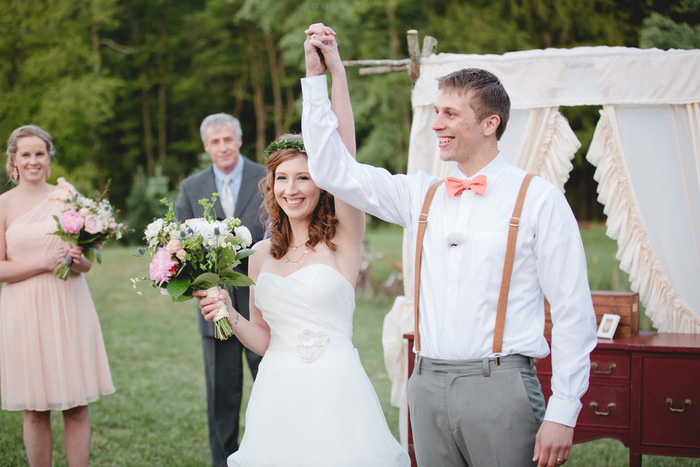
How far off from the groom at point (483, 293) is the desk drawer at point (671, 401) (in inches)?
79.2

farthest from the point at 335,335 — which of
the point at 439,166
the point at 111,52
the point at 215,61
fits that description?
the point at 111,52

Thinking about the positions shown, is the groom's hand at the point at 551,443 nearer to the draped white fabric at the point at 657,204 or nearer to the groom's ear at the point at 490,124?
the groom's ear at the point at 490,124

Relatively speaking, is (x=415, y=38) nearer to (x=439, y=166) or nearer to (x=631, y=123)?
(x=439, y=166)

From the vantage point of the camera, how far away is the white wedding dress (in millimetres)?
3043

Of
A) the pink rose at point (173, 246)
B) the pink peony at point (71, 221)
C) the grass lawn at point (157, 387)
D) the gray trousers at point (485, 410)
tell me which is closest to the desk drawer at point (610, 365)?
the grass lawn at point (157, 387)

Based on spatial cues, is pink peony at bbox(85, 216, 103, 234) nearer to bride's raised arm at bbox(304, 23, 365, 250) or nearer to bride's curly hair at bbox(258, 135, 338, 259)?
bride's curly hair at bbox(258, 135, 338, 259)

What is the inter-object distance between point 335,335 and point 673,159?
2781 mm

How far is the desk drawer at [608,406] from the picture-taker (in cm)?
445

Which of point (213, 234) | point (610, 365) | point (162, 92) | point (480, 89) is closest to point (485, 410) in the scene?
point (480, 89)

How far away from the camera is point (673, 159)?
4.80 m

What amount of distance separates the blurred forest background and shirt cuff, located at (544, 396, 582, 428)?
899 cm

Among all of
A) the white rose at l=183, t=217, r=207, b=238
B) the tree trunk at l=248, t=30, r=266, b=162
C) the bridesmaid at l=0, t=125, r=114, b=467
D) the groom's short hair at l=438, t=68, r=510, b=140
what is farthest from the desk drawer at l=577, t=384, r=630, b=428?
the tree trunk at l=248, t=30, r=266, b=162

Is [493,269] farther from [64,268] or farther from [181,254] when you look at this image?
[64,268]

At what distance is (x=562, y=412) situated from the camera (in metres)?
2.54
